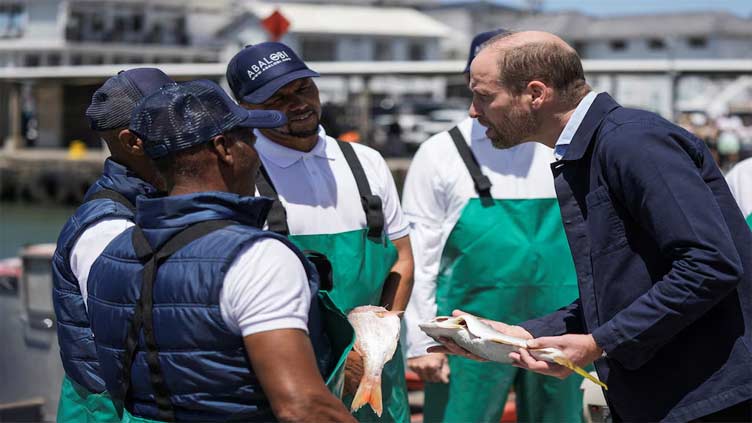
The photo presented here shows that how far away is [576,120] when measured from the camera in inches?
116

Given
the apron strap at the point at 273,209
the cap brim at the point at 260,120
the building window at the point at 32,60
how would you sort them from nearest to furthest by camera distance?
the cap brim at the point at 260,120, the apron strap at the point at 273,209, the building window at the point at 32,60

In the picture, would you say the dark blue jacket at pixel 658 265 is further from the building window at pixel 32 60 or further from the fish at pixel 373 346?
the building window at pixel 32 60

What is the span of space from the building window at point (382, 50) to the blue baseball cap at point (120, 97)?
228 ft

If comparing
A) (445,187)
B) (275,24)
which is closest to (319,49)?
(275,24)

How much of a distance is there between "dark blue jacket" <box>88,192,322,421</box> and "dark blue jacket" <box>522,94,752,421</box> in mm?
817

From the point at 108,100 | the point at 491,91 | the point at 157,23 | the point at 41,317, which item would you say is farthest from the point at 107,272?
the point at 157,23

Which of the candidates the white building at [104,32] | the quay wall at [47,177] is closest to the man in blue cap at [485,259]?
the quay wall at [47,177]

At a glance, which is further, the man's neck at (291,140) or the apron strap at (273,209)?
the man's neck at (291,140)

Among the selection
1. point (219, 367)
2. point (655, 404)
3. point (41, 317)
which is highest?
point (219, 367)

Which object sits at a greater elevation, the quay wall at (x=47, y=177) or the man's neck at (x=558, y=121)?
the man's neck at (x=558, y=121)

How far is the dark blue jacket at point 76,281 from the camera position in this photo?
3.07 metres

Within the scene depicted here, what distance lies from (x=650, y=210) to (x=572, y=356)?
451 millimetres

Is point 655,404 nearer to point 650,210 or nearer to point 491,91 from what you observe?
point 650,210

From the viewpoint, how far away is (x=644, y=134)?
269cm
